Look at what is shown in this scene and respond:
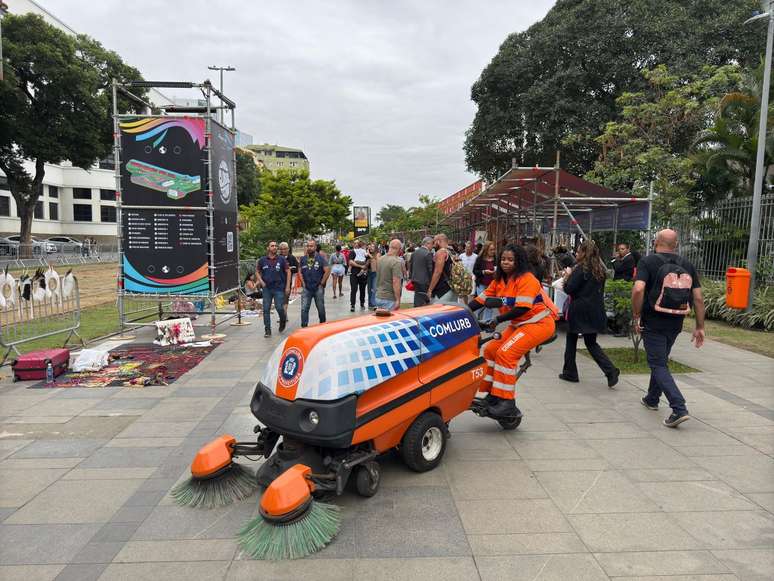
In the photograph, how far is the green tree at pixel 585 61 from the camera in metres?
21.7

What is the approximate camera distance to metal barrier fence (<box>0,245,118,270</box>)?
32250 mm

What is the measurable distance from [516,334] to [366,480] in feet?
6.64

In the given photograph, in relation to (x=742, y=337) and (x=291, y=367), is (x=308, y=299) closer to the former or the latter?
(x=291, y=367)

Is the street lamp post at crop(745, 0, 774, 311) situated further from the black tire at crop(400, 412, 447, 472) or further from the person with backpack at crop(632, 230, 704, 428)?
the black tire at crop(400, 412, 447, 472)

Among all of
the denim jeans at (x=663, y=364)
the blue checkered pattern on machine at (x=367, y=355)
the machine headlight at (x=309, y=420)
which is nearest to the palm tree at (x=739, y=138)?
the denim jeans at (x=663, y=364)

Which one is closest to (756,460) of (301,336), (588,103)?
(301,336)

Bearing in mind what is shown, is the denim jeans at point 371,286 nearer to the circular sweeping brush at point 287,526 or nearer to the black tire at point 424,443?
the black tire at point 424,443

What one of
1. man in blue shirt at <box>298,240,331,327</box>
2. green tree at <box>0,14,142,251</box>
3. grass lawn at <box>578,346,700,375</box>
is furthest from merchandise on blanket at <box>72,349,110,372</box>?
green tree at <box>0,14,142,251</box>

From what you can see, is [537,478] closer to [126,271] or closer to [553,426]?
[553,426]

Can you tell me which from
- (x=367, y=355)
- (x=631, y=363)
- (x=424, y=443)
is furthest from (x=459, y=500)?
(x=631, y=363)

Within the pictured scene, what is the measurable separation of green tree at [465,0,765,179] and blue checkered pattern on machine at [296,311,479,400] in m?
21.3

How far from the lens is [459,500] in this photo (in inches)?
140

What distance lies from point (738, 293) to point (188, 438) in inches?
402

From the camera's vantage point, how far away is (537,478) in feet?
12.8
